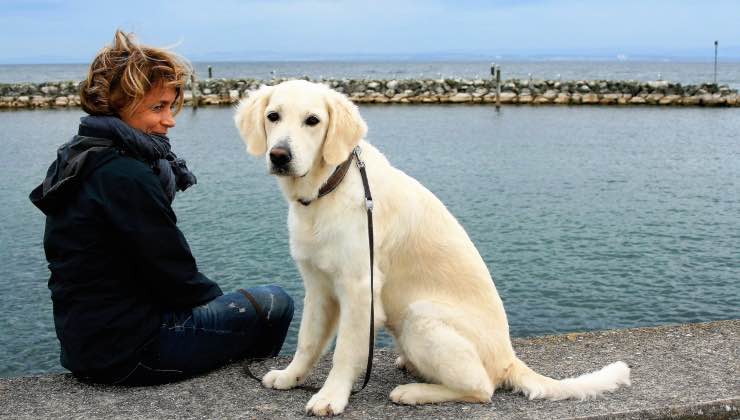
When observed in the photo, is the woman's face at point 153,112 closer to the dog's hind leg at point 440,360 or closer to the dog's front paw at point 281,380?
the dog's front paw at point 281,380

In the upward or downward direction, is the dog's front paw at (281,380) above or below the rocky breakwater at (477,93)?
below

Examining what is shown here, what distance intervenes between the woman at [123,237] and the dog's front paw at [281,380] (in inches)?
17.0

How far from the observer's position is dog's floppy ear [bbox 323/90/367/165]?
3.73 meters

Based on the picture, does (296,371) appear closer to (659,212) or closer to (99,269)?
(99,269)

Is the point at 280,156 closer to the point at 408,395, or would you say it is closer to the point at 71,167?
the point at 71,167

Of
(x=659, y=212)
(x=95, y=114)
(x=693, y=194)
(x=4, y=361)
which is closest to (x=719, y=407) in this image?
(x=95, y=114)

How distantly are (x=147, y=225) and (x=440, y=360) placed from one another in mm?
1644

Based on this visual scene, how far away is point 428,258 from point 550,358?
133cm

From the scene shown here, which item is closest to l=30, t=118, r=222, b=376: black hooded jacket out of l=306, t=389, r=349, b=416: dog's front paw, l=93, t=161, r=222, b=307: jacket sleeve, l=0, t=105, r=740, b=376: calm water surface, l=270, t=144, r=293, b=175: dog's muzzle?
l=93, t=161, r=222, b=307: jacket sleeve

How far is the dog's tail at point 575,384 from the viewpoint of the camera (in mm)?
3820

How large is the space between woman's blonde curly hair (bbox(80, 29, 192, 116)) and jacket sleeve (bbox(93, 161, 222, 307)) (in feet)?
1.28

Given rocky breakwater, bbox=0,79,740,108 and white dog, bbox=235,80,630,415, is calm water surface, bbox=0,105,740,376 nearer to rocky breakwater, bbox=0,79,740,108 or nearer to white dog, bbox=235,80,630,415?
white dog, bbox=235,80,630,415

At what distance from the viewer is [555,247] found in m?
13.7

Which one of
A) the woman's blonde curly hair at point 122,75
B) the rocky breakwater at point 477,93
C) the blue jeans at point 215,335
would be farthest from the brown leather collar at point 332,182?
the rocky breakwater at point 477,93
